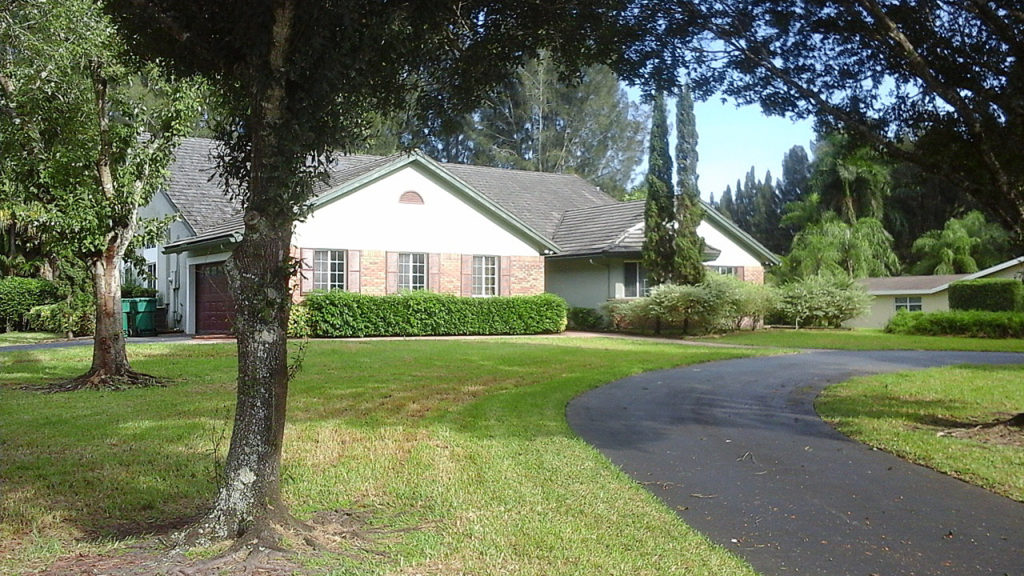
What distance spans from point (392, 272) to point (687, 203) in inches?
393

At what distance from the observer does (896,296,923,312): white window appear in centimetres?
3822

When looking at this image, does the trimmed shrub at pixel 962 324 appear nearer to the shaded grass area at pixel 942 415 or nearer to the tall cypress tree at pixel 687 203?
the tall cypress tree at pixel 687 203

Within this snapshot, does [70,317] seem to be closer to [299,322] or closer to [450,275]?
[299,322]

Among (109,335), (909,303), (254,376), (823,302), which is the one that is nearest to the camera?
(254,376)

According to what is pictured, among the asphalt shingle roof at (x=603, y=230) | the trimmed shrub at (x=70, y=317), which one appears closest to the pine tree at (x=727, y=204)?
the asphalt shingle roof at (x=603, y=230)

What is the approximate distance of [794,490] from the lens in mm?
6773

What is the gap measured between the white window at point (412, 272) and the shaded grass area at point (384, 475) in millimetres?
11595

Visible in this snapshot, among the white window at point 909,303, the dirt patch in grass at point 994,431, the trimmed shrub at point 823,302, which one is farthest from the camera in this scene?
the white window at point 909,303

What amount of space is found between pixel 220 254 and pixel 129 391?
12304 mm

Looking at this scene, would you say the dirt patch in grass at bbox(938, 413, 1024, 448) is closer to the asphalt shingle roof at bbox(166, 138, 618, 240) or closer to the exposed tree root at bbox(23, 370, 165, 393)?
the exposed tree root at bbox(23, 370, 165, 393)

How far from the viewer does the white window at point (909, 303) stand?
125 feet

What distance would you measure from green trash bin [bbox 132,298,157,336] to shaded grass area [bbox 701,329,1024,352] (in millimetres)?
16746

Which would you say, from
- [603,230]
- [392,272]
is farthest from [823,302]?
[392,272]

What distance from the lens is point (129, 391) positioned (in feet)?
40.3
